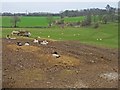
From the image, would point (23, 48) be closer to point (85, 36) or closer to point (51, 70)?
point (51, 70)

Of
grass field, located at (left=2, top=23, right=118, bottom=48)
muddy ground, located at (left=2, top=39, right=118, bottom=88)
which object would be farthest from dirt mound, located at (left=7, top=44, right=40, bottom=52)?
grass field, located at (left=2, top=23, right=118, bottom=48)

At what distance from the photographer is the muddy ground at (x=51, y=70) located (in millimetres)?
13242

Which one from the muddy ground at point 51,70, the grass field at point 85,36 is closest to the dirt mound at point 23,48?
the muddy ground at point 51,70

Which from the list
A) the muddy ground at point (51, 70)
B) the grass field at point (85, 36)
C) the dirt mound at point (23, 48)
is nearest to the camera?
the muddy ground at point (51, 70)

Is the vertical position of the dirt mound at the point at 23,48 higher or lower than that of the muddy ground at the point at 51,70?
higher

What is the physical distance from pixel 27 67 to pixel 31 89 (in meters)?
2.80

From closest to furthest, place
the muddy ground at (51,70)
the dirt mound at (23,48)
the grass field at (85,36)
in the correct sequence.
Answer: the muddy ground at (51,70)
the dirt mound at (23,48)
the grass field at (85,36)

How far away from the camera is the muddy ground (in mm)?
13242

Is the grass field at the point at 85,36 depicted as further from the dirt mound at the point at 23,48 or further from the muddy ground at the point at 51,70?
the muddy ground at the point at 51,70

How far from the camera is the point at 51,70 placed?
15.1 meters

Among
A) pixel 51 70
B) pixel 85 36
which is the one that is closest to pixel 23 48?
pixel 51 70

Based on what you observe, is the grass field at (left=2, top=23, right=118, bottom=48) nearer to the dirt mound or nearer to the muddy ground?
the dirt mound

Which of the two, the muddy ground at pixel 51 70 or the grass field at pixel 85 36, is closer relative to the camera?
the muddy ground at pixel 51 70

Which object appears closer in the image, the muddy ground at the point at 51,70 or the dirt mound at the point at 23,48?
the muddy ground at the point at 51,70
